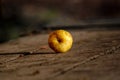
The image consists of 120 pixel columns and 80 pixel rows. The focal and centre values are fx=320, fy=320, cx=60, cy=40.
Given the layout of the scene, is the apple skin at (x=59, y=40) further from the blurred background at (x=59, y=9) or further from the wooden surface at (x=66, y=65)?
the blurred background at (x=59, y=9)

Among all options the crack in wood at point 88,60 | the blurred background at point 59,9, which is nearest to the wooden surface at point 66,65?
the crack in wood at point 88,60

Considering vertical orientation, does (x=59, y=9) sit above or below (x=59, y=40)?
below

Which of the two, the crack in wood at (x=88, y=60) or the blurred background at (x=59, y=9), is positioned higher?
the crack in wood at (x=88, y=60)

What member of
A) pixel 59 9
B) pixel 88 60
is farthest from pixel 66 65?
pixel 59 9

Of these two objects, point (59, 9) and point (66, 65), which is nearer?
point (66, 65)

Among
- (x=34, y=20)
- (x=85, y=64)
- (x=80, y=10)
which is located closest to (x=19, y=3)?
(x=34, y=20)

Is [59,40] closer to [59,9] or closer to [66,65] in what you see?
[66,65]

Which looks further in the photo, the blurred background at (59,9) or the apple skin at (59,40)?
the blurred background at (59,9)

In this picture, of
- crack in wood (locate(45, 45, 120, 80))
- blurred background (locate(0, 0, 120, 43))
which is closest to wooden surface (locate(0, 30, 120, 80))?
crack in wood (locate(45, 45, 120, 80))

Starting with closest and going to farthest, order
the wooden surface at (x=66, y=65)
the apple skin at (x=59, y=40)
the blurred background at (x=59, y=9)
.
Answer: the wooden surface at (x=66, y=65) → the apple skin at (x=59, y=40) → the blurred background at (x=59, y=9)

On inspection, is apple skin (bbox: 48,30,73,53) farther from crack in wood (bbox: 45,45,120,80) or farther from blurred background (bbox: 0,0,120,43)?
blurred background (bbox: 0,0,120,43)

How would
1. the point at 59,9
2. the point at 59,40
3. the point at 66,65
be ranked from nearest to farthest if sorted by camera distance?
the point at 66,65 → the point at 59,40 → the point at 59,9
